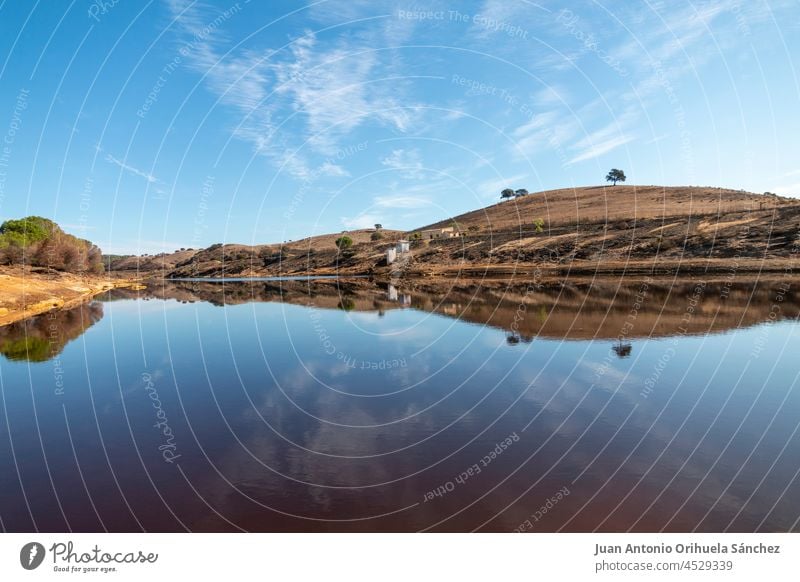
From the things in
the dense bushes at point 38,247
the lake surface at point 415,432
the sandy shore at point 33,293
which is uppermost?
the dense bushes at point 38,247

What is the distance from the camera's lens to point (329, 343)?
31.9m

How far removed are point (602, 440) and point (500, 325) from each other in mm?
23341

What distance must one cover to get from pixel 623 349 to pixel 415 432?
16642mm

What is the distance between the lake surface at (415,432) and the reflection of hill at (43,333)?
657 mm

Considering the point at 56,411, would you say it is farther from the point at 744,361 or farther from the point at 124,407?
the point at 744,361

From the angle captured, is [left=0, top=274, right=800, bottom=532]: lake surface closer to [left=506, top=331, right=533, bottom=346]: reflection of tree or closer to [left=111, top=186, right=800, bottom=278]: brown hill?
[left=506, top=331, right=533, bottom=346]: reflection of tree

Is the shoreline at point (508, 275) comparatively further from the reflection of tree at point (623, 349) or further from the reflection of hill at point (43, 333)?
the reflection of tree at point (623, 349)

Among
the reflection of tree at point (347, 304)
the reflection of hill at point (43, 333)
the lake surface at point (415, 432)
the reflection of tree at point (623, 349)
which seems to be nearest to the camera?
the lake surface at point (415, 432)

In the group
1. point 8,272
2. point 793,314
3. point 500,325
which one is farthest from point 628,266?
point 8,272

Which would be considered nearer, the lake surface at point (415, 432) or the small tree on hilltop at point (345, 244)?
the lake surface at point (415, 432)

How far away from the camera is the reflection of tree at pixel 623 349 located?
80.2 ft
